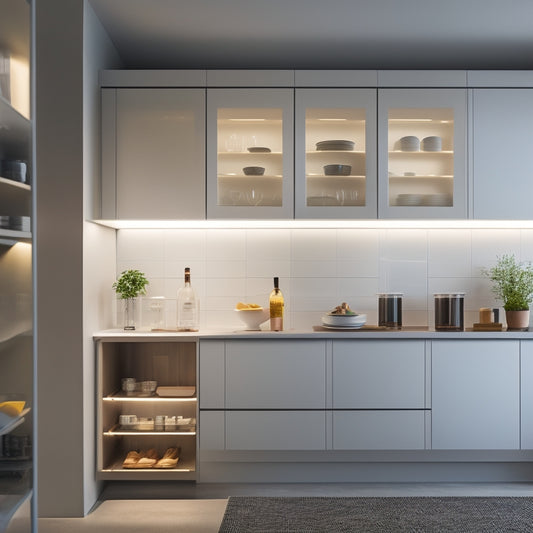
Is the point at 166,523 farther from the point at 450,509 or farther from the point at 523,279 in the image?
the point at 523,279

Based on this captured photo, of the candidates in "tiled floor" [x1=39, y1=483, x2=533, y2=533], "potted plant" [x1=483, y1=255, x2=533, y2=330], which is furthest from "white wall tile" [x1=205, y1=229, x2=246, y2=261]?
"potted plant" [x1=483, y1=255, x2=533, y2=330]

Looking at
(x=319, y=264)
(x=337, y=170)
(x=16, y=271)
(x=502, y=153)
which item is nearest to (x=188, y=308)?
(x=319, y=264)

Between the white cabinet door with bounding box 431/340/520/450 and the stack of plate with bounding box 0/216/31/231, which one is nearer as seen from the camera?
the stack of plate with bounding box 0/216/31/231

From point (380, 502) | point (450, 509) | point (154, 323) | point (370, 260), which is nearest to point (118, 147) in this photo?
point (154, 323)

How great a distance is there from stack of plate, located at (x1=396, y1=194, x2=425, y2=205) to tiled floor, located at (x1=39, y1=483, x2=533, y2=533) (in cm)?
164

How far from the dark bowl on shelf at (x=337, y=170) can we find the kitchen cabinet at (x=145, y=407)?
1.28 m

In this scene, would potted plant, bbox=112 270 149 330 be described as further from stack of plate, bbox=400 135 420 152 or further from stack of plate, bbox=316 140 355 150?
stack of plate, bbox=400 135 420 152

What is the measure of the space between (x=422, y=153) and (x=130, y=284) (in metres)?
1.90

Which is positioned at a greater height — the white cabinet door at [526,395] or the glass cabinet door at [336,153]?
the glass cabinet door at [336,153]

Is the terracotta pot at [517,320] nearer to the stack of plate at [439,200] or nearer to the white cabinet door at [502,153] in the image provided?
the white cabinet door at [502,153]

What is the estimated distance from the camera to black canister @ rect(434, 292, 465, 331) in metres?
3.39

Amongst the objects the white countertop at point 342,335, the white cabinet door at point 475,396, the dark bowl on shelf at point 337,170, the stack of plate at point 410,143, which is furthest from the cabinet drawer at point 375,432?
the stack of plate at point 410,143

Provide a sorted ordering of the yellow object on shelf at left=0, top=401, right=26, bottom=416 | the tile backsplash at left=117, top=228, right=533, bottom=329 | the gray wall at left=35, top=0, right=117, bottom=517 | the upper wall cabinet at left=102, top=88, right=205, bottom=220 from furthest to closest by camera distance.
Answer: the tile backsplash at left=117, top=228, right=533, bottom=329
the upper wall cabinet at left=102, top=88, right=205, bottom=220
the gray wall at left=35, top=0, right=117, bottom=517
the yellow object on shelf at left=0, top=401, right=26, bottom=416

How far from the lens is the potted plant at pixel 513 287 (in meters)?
3.45
